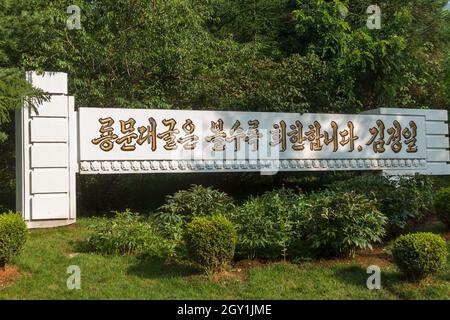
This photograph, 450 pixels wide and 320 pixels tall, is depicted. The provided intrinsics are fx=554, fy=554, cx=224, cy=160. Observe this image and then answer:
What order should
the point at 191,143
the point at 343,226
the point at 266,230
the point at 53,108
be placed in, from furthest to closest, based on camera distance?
the point at 191,143, the point at 53,108, the point at 266,230, the point at 343,226

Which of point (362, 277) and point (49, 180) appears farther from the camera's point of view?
point (49, 180)

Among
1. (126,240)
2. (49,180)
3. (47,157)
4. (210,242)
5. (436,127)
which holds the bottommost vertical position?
(126,240)

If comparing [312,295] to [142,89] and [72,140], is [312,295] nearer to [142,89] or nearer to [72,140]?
[72,140]

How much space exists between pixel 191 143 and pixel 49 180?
7.99ft

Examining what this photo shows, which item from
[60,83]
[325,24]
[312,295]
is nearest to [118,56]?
[60,83]

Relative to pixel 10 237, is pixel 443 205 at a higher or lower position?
higher

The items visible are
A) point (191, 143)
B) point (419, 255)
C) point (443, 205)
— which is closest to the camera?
point (419, 255)

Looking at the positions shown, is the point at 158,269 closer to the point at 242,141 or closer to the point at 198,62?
the point at 242,141

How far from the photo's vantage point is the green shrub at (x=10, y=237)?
240 inches

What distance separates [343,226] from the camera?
21.5 ft

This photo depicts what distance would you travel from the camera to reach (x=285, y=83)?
1209 centimetres

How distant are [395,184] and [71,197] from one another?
5186 millimetres

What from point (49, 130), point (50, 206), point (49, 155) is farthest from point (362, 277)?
point (49, 130)

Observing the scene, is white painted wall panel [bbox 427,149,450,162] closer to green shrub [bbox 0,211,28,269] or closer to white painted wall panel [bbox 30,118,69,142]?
white painted wall panel [bbox 30,118,69,142]
